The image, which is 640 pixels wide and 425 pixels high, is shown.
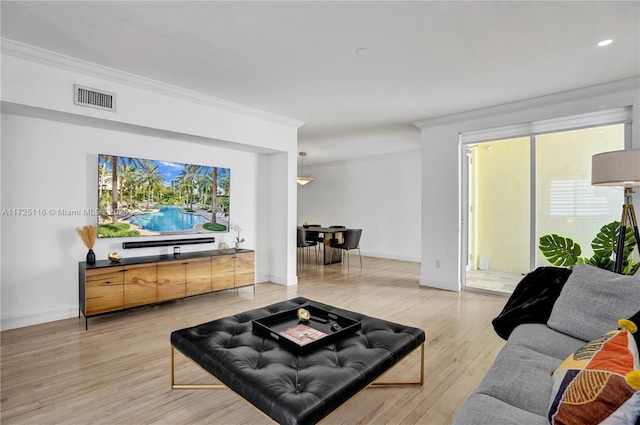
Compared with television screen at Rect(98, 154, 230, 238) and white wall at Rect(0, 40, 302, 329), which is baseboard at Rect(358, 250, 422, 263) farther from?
white wall at Rect(0, 40, 302, 329)

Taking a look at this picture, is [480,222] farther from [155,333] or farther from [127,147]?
[127,147]

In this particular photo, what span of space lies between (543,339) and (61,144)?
4574 millimetres

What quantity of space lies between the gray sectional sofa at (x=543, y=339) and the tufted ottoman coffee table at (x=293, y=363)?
489 mm

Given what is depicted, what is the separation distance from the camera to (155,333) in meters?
3.11

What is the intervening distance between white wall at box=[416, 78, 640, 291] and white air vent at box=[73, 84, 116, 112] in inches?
163

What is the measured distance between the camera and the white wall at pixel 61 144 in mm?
2980

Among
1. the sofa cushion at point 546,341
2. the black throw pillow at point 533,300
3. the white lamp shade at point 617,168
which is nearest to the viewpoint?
the sofa cushion at point 546,341

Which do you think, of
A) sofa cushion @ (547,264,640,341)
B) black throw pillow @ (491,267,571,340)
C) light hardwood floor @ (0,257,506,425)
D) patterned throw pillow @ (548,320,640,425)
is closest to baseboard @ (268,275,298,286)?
light hardwood floor @ (0,257,506,425)

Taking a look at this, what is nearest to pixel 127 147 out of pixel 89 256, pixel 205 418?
pixel 89 256

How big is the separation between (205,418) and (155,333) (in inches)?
61.2

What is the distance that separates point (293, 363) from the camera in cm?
170

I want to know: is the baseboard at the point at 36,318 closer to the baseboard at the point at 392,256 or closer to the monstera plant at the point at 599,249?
the monstera plant at the point at 599,249

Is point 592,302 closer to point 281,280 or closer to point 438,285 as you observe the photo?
point 438,285

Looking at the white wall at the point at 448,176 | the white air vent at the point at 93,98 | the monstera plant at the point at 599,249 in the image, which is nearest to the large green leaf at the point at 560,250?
the monstera plant at the point at 599,249
